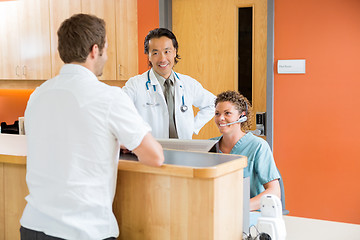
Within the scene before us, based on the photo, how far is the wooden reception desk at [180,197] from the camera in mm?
1370

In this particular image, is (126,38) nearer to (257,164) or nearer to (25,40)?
(25,40)

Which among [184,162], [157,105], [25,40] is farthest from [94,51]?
[25,40]

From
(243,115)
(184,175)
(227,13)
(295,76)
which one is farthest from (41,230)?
(227,13)

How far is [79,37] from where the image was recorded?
1.36m

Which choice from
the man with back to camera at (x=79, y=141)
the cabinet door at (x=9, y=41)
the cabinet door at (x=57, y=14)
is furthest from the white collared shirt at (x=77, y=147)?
the cabinet door at (x=9, y=41)

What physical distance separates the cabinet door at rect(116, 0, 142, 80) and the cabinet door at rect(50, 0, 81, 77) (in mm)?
426

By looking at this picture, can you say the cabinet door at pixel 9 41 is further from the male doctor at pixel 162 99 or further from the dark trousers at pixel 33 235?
the dark trousers at pixel 33 235

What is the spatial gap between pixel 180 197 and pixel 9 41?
11.6 ft

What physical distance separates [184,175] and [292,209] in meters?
2.25

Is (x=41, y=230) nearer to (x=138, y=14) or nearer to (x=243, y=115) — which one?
(x=243, y=115)

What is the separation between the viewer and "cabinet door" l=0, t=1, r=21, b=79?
429 cm

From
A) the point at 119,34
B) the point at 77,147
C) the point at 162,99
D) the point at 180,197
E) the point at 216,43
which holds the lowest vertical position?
the point at 180,197

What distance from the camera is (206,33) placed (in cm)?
362

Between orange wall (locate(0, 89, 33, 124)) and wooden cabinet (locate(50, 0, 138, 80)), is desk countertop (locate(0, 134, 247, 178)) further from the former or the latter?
orange wall (locate(0, 89, 33, 124))
